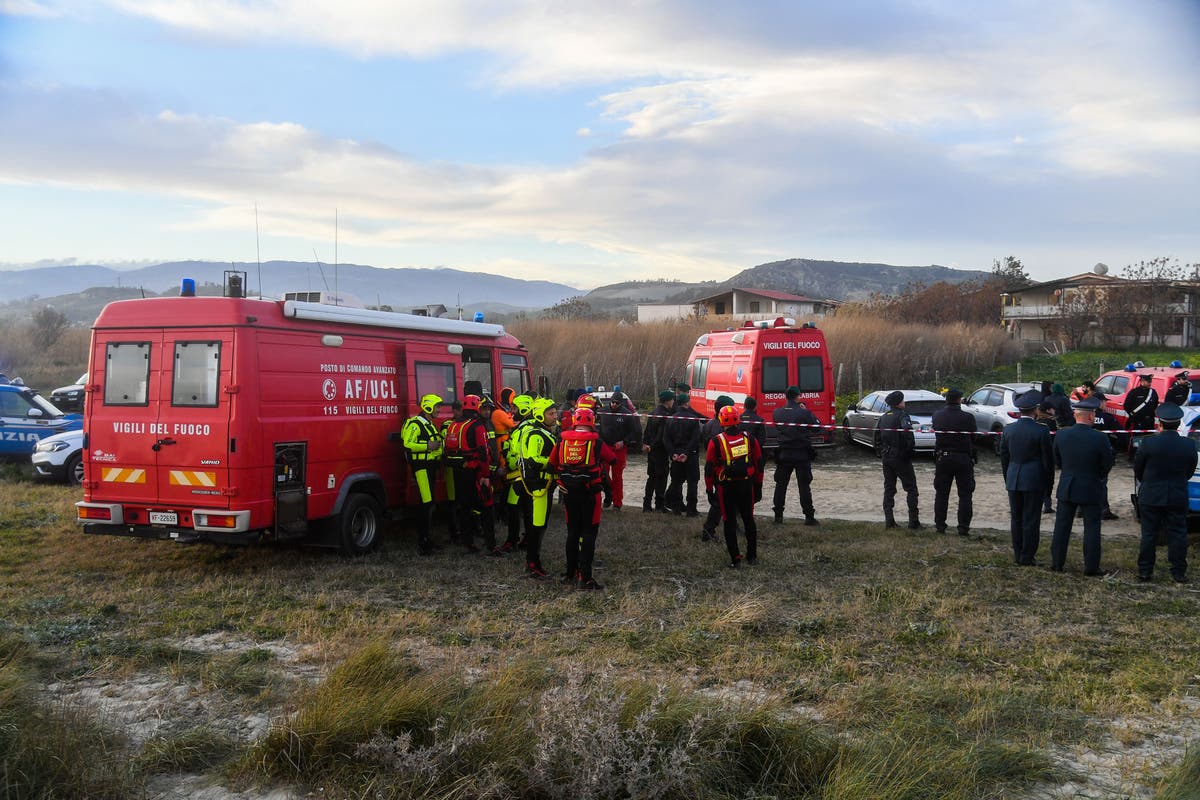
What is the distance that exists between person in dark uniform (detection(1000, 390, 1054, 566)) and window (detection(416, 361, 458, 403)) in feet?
20.8

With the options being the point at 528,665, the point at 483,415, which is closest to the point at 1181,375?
the point at 483,415

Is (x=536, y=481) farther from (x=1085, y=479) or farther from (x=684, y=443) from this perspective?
(x=1085, y=479)

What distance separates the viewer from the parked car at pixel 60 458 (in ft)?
45.7

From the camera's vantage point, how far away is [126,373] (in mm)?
8359

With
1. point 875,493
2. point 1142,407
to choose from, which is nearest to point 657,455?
point 875,493

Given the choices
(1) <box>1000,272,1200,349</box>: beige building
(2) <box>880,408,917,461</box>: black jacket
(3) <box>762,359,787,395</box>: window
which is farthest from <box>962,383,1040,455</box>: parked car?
(1) <box>1000,272,1200,349</box>: beige building

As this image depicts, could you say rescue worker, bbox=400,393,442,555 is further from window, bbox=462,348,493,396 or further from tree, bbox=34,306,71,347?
tree, bbox=34,306,71,347

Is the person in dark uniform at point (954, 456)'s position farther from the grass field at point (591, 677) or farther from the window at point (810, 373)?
the window at point (810, 373)

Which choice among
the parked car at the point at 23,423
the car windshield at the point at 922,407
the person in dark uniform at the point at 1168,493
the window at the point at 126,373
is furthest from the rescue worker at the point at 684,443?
the parked car at the point at 23,423

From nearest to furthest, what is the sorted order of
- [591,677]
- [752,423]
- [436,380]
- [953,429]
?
[591,677]
[953,429]
[436,380]
[752,423]

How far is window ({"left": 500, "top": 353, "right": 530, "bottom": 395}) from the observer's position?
12070 millimetres

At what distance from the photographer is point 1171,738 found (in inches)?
187

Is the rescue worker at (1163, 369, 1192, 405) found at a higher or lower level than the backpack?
higher

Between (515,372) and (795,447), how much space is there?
3931mm
